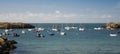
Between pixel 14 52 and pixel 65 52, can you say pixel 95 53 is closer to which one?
pixel 65 52

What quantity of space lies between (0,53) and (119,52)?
27.1 metres

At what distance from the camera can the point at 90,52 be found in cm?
6838

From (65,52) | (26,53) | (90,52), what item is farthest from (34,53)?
(90,52)

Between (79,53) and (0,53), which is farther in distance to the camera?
(79,53)

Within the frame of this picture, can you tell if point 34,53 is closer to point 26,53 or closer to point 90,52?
point 26,53

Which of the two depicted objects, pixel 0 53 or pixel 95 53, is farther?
pixel 95 53

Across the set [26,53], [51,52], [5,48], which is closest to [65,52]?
[51,52]

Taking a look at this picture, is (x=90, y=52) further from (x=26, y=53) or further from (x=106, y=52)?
(x=26, y=53)

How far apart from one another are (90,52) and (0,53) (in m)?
21.3

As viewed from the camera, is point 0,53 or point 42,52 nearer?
point 0,53

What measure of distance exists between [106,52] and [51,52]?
12419 mm

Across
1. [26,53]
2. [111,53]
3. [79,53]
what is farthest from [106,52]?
[26,53]

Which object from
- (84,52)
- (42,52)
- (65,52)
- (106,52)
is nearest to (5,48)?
(42,52)

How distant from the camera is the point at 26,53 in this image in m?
65.7
